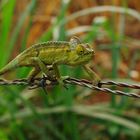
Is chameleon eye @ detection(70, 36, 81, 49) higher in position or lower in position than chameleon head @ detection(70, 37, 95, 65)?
higher

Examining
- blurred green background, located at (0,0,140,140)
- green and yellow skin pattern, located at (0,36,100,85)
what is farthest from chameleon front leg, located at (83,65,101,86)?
blurred green background, located at (0,0,140,140)

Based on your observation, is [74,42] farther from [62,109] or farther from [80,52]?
[62,109]

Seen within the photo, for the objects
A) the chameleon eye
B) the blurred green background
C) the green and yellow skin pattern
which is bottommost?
the blurred green background

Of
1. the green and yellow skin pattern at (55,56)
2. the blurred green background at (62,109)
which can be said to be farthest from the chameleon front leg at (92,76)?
the blurred green background at (62,109)

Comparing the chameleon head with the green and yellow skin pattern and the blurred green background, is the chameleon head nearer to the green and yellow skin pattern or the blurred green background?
the green and yellow skin pattern

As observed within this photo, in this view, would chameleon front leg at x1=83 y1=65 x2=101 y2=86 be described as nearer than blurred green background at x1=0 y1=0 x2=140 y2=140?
Yes

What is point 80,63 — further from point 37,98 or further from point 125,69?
point 125,69

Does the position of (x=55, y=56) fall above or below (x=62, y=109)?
above

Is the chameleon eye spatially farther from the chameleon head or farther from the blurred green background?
the blurred green background

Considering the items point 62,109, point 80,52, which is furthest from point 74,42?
point 62,109
